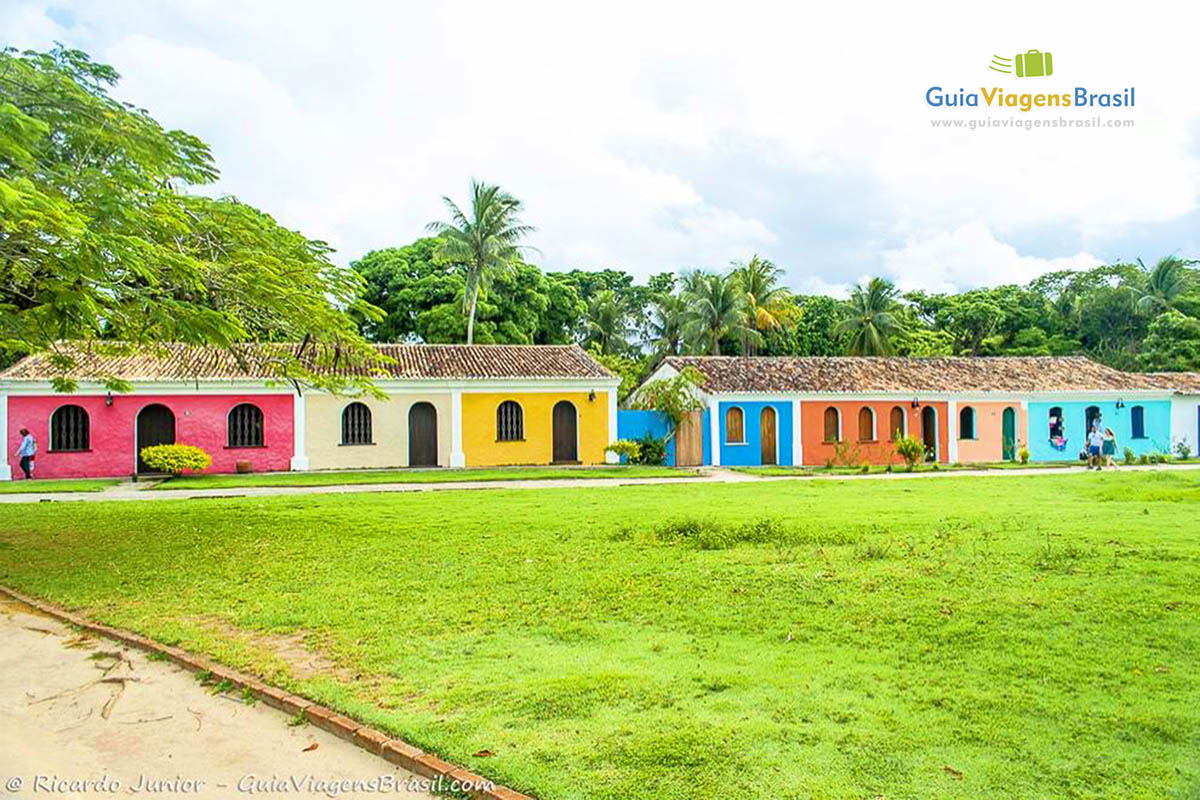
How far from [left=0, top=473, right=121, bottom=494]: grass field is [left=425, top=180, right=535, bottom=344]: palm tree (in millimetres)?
15354

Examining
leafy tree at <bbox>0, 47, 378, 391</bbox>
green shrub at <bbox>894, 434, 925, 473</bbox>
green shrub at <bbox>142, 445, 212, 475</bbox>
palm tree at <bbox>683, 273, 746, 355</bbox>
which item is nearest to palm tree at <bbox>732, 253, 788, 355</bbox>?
palm tree at <bbox>683, 273, 746, 355</bbox>

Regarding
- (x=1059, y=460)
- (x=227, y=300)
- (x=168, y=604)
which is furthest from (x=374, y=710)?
(x=1059, y=460)

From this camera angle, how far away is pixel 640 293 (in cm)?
4909

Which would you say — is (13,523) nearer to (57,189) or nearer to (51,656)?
(57,189)

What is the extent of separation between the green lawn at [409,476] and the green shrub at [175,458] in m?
0.36

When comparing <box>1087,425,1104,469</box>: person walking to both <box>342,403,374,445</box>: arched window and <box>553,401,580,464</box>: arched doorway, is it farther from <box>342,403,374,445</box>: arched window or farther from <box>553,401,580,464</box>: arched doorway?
<box>342,403,374,445</box>: arched window

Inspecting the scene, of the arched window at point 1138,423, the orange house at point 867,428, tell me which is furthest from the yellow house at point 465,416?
the arched window at point 1138,423

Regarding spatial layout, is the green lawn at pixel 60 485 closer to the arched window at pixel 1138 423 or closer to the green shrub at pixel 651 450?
the green shrub at pixel 651 450

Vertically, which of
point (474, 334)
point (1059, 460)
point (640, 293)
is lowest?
point (1059, 460)

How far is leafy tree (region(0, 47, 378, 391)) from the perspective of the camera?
8.10m

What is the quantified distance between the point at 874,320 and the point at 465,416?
24.4m

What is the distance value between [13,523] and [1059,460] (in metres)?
28.3

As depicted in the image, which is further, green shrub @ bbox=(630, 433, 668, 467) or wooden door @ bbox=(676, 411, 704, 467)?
wooden door @ bbox=(676, 411, 704, 467)

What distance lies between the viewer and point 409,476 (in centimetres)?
2227
